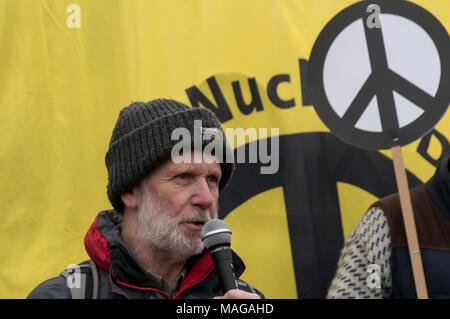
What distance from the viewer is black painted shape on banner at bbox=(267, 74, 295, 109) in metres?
2.84

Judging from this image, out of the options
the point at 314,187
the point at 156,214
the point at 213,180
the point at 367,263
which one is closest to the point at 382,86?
the point at 314,187

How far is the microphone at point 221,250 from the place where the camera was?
154 centimetres

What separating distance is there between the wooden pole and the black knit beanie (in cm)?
67

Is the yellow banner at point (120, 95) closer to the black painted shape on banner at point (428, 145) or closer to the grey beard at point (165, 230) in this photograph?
the black painted shape on banner at point (428, 145)

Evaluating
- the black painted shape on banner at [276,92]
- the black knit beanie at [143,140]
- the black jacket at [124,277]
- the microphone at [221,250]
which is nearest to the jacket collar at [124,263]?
the black jacket at [124,277]

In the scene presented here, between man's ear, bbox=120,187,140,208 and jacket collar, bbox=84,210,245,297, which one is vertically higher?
man's ear, bbox=120,187,140,208

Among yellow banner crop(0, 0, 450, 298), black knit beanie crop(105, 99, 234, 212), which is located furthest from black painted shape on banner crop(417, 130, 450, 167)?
black knit beanie crop(105, 99, 234, 212)

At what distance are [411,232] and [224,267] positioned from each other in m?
0.95

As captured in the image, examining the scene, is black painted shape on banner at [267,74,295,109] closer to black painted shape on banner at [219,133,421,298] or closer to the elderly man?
black painted shape on banner at [219,133,421,298]

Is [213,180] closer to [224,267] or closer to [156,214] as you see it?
[156,214]

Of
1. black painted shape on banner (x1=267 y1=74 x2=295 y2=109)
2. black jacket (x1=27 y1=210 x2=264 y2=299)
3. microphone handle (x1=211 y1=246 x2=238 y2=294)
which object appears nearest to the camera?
microphone handle (x1=211 y1=246 x2=238 y2=294)
